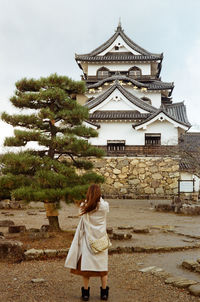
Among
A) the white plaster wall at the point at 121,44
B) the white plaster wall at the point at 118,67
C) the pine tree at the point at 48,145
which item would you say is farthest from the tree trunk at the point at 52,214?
the white plaster wall at the point at 121,44

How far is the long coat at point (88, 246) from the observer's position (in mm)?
4164

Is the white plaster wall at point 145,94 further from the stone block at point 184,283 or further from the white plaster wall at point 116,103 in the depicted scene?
the stone block at point 184,283

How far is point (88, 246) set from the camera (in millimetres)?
4230

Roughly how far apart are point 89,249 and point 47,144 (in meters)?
4.46

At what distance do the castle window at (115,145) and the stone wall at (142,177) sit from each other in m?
1.00

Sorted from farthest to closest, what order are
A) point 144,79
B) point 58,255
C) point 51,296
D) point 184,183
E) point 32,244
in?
1. point 144,79
2. point 184,183
3. point 32,244
4. point 58,255
5. point 51,296

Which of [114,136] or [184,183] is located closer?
[184,183]

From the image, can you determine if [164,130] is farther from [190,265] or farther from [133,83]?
[190,265]

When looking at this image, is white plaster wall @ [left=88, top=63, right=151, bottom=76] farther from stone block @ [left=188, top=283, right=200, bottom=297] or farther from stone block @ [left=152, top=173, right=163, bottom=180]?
stone block @ [left=188, top=283, right=200, bottom=297]

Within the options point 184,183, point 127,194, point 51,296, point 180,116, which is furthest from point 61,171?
point 180,116

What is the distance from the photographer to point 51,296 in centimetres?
439

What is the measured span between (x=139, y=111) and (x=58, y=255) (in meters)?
18.8

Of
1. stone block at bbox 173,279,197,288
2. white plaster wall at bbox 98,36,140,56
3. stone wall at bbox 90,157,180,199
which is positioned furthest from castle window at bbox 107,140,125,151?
stone block at bbox 173,279,197,288

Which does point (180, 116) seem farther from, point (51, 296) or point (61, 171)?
point (51, 296)
